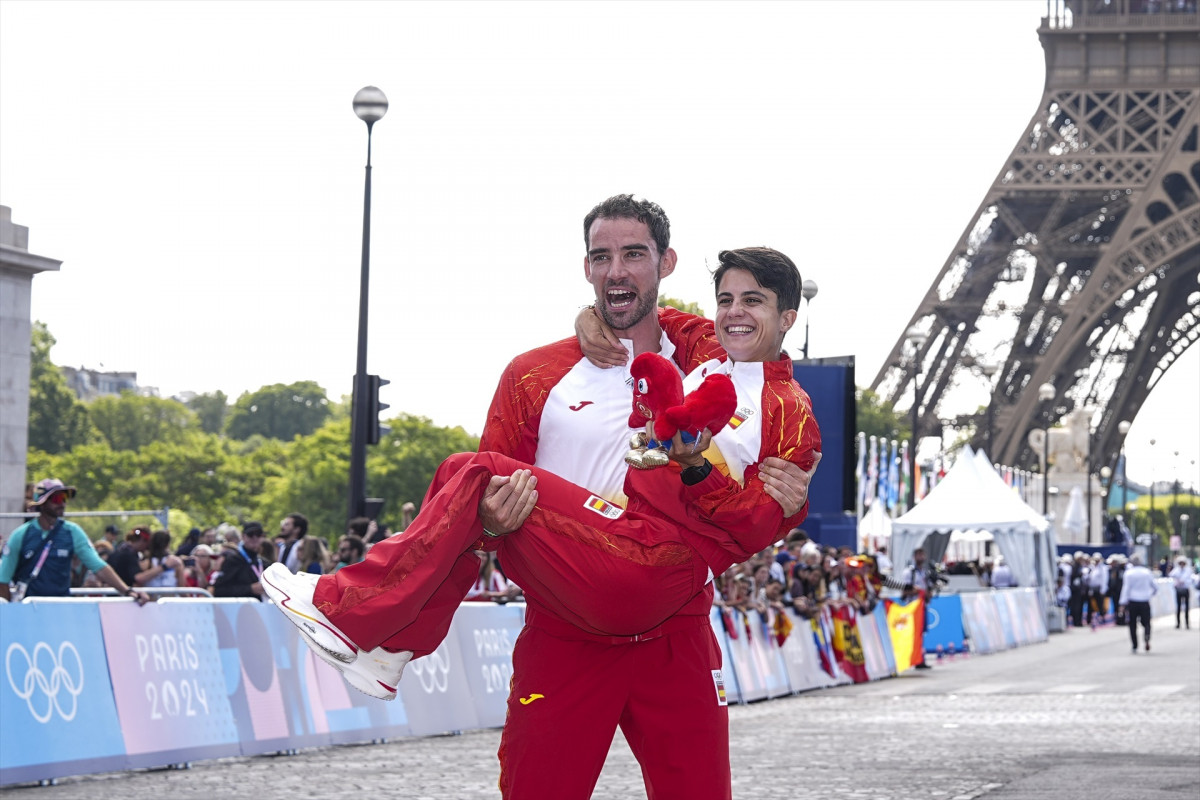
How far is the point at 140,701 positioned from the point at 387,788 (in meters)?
1.69

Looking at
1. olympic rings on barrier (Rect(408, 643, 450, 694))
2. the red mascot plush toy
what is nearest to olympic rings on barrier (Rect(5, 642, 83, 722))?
olympic rings on barrier (Rect(408, 643, 450, 694))

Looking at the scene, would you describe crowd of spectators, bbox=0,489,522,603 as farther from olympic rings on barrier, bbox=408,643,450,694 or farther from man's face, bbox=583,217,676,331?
man's face, bbox=583,217,676,331

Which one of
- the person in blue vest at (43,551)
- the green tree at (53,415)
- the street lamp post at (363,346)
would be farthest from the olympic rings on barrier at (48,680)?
the green tree at (53,415)

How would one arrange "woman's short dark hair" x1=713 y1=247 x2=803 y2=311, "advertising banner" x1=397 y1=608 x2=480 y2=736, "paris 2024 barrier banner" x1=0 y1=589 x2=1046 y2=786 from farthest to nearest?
"advertising banner" x1=397 y1=608 x2=480 y2=736 < "paris 2024 barrier banner" x1=0 y1=589 x2=1046 y2=786 < "woman's short dark hair" x1=713 y1=247 x2=803 y2=311

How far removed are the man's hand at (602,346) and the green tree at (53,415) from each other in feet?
285

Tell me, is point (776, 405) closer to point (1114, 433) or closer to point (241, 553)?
point (241, 553)

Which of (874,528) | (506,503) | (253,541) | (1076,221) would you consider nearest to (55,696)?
(253,541)

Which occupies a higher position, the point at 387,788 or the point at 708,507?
the point at 708,507

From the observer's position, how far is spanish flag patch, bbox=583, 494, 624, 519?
4.23 m

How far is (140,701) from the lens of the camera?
1084 centimetres

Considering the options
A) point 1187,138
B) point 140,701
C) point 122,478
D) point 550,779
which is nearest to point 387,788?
point 140,701

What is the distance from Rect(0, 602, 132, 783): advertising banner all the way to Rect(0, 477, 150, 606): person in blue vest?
1.00 metres

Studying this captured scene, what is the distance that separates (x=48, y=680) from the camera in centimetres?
1013

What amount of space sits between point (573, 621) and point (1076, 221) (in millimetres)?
54041
